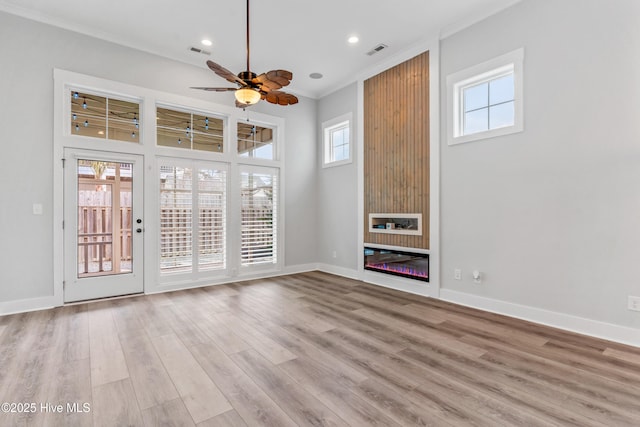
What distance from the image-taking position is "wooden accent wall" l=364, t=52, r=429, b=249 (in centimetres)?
455

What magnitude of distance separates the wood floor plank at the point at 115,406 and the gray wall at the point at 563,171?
148 inches

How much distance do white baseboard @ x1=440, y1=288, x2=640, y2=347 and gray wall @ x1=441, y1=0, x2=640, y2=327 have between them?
6cm

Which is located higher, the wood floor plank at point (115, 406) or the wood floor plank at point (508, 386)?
the wood floor plank at point (508, 386)

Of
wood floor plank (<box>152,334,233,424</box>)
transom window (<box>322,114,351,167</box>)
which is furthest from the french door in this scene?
transom window (<box>322,114,351,167</box>)

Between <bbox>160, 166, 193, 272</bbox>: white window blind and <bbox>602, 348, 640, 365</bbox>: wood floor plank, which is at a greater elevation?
<bbox>160, 166, 193, 272</bbox>: white window blind

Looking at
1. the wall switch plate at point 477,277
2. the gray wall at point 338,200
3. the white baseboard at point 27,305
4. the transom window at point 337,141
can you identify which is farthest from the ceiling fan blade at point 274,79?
the white baseboard at point 27,305

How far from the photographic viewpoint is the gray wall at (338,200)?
5777mm

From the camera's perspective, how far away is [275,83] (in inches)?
117

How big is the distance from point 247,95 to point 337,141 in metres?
3.55

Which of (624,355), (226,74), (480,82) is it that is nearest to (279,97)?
(226,74)

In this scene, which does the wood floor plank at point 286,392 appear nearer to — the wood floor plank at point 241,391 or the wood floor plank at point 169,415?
the wood floor plank at point 241,391

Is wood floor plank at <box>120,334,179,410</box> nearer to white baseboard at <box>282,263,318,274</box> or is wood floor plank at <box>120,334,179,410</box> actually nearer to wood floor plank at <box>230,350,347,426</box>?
wood floor plank at <box>230,350,347,426</box>

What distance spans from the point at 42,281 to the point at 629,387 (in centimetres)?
596

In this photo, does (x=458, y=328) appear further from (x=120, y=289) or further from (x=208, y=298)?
(x=120, y=289)
